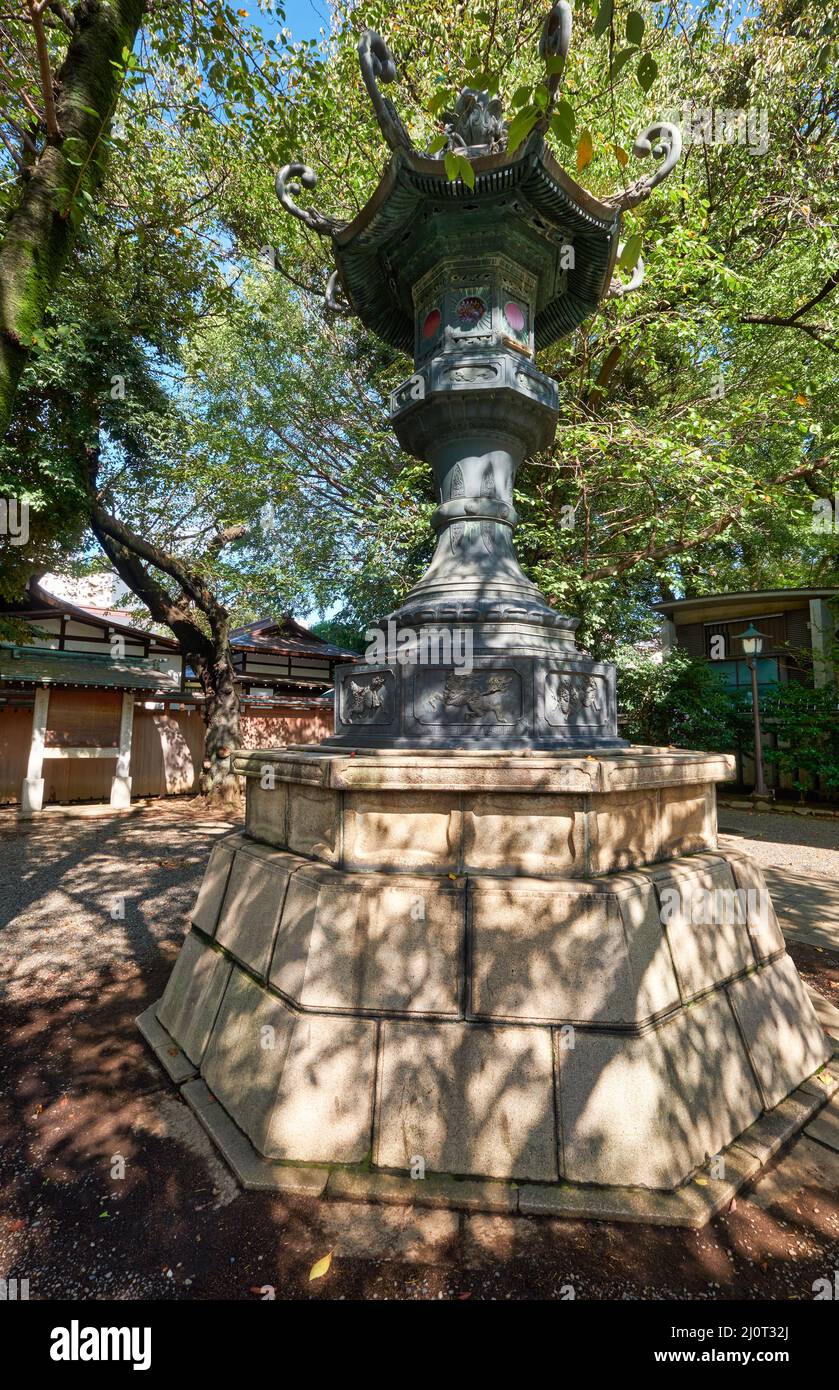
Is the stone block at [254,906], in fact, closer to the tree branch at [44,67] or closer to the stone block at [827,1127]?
the stone block at [827,1127]

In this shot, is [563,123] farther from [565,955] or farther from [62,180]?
[62,180]

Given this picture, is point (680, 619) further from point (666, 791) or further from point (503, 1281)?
point (503, 1281)

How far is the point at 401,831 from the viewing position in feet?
8.95

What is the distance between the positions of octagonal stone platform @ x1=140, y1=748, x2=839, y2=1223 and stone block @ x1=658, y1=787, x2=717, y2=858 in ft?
0.33

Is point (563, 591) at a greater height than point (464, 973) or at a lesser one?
greater

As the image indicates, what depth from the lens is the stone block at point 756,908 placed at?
3131 millimetres

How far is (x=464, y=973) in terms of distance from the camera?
2.42 meters

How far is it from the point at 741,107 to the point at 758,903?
479 inches

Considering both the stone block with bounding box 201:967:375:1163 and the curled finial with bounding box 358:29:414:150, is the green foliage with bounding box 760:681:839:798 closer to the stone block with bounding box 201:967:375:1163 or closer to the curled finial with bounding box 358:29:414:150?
the stone block with bounding box 201:967:375:1163

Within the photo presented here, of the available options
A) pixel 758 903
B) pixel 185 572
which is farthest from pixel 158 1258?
pixel 185 572

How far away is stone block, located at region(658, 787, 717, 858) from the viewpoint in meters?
3.09

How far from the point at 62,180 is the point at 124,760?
10.9m

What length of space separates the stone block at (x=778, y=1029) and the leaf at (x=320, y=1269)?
199 cm

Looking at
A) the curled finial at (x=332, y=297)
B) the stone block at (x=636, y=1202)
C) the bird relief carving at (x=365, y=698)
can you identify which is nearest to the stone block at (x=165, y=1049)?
the stone block at (x=636, y=1202)
